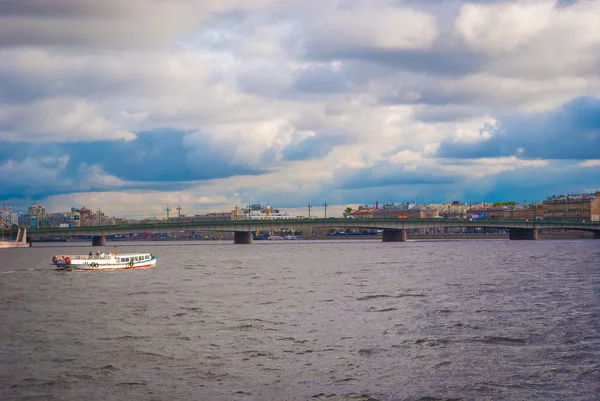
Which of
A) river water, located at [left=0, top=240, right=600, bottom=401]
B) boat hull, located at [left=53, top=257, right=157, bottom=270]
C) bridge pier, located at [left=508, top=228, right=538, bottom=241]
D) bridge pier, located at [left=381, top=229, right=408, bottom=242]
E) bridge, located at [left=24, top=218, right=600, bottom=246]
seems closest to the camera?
river water, located at [left=0, top=240, right=600, bottom=401]

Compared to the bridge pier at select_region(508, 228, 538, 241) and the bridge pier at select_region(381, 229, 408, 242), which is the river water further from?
the bridge pier at select_region(508, 228, 538, 241)

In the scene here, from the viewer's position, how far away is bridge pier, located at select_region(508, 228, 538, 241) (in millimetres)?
178000

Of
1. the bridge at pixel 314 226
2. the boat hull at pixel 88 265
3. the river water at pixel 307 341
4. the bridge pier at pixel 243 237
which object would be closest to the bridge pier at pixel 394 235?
the bridge at pixel 314 226

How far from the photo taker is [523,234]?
598ft

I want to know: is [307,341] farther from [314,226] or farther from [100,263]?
[314,226]

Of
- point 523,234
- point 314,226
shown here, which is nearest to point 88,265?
point 314,226

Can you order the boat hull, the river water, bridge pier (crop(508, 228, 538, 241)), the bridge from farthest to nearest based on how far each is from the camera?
bridge pier (crop(508, 228, 538, 241)) < the bridge < the boat hull < the river water

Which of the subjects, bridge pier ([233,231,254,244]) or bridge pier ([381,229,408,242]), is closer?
bridge pier ([381,229,408,242])

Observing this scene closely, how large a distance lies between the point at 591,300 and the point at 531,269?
95.6ft

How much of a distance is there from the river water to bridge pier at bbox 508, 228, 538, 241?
124 m

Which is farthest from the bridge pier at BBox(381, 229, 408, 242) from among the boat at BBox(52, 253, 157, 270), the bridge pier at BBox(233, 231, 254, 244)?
the boat at BBox(52, 253, 157, 270)

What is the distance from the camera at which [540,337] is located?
105 ft

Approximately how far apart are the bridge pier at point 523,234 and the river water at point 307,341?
124m

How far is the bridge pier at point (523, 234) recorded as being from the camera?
17800 centimetres
